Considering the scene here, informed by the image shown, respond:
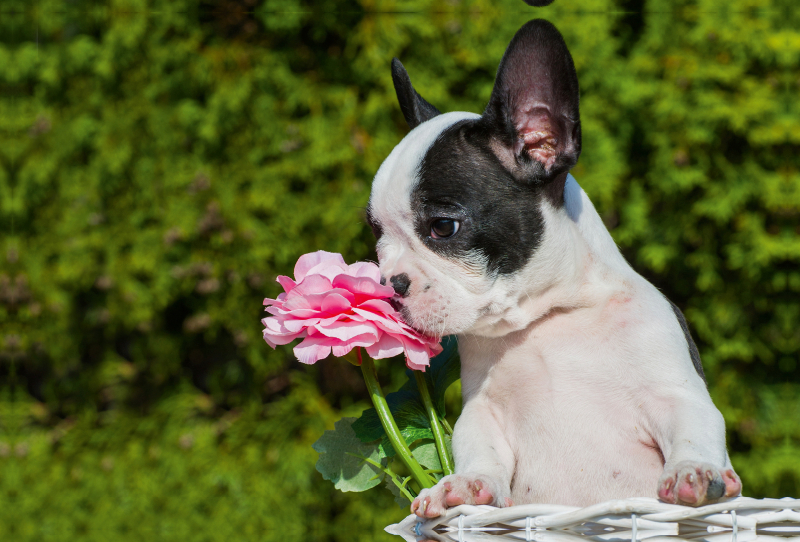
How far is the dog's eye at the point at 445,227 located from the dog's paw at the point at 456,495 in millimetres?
682

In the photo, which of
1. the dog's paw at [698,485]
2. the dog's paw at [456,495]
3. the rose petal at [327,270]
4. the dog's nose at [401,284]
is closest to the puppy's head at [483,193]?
the dog's nose at [401,284]

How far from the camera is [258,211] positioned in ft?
15.5

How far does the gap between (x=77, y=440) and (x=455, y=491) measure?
4.40m

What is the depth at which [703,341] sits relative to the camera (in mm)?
4254

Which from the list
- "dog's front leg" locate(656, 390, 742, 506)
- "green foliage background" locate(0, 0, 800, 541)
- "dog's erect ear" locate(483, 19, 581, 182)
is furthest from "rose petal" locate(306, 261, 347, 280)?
"green foliage background" locate(0, 0, 800, 541)

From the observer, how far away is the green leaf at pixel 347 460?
2.28m

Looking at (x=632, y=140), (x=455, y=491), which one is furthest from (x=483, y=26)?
(x=455, y=491)

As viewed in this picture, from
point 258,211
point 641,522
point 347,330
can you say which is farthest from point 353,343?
point 258,211

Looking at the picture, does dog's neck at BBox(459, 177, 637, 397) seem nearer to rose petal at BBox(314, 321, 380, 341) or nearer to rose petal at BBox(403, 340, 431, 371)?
rose petal at BBox(403, 340, 431, 371)

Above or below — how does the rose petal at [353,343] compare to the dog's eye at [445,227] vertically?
below

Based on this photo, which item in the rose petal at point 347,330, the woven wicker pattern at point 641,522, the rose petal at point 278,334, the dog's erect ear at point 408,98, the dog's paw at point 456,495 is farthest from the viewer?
the dog's erect ear at point 408,98

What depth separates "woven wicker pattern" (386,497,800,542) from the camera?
1580 mm

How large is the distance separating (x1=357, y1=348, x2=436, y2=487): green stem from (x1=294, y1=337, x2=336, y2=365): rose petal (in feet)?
0.54

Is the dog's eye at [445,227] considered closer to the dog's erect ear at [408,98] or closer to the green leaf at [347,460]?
the dog's erect ear at [408,98]
